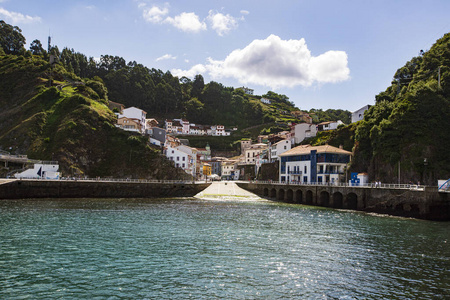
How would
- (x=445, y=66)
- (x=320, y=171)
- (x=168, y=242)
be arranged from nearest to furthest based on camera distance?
(x=168, y=242) < (x=445, y=66) < (x=320, y=171)

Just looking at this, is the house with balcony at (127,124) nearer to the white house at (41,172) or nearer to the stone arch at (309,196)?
the white house at (41,172)

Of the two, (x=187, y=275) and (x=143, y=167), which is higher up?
(x=143, y=167)

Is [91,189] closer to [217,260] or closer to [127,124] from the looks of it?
[127,124]

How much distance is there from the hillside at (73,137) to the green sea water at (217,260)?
160ft

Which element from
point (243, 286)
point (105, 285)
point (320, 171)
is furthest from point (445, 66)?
point (105, 285)

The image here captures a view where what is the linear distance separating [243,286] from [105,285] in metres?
7.41

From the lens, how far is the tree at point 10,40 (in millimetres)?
157625

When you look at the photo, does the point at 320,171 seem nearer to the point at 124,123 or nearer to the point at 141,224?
the point at 141,224

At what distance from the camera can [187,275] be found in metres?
19.7

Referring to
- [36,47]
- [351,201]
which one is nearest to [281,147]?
[351,201]

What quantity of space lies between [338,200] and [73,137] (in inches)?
2691

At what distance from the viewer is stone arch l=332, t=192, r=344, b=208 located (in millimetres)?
62375

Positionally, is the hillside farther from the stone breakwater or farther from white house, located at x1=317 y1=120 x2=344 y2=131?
white house, located at x1=317 y1=120 x2=344 y2=131

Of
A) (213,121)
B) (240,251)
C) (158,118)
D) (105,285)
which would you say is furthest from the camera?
(213,121)
